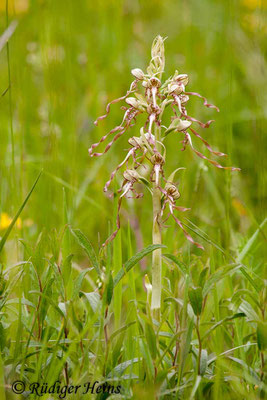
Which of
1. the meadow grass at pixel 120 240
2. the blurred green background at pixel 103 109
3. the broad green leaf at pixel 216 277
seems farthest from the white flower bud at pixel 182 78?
the broad green leaf at pixel 216 277

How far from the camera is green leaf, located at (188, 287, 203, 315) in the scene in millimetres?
1234

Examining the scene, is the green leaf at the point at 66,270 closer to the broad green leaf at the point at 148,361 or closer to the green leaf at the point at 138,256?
the green leaf at the point at 138,256

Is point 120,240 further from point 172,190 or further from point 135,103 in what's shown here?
point 135,103

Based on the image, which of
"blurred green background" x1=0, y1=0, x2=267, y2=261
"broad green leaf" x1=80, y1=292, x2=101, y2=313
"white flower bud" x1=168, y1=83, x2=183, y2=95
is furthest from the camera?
"blurred green background" x1=0, y1=0, x2=267, y2=261

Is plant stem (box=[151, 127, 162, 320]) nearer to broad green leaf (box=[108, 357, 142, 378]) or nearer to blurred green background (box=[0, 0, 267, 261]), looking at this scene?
broad green leaf (box=[108, 357, 142, 378])

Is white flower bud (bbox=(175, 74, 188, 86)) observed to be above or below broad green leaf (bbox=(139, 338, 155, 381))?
above

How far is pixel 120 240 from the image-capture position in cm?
147

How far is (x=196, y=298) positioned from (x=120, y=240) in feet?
Answer: 0.99

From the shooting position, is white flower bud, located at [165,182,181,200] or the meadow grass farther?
white flower bud, located at [165,182,181,200]

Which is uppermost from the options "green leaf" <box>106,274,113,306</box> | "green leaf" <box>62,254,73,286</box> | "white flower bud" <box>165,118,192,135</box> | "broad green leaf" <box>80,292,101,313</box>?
"white flower bud" <box>165,118,192,135</box>

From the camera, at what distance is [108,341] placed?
1.26 metres

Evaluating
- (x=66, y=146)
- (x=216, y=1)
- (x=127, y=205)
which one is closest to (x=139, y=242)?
(x=127, y=205)

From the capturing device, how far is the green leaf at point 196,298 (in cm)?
123

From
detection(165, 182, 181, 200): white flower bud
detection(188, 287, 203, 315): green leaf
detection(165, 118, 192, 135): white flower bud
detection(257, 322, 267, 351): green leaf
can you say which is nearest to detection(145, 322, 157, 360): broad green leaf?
detection(188, 287, 203, 315): green leaf
